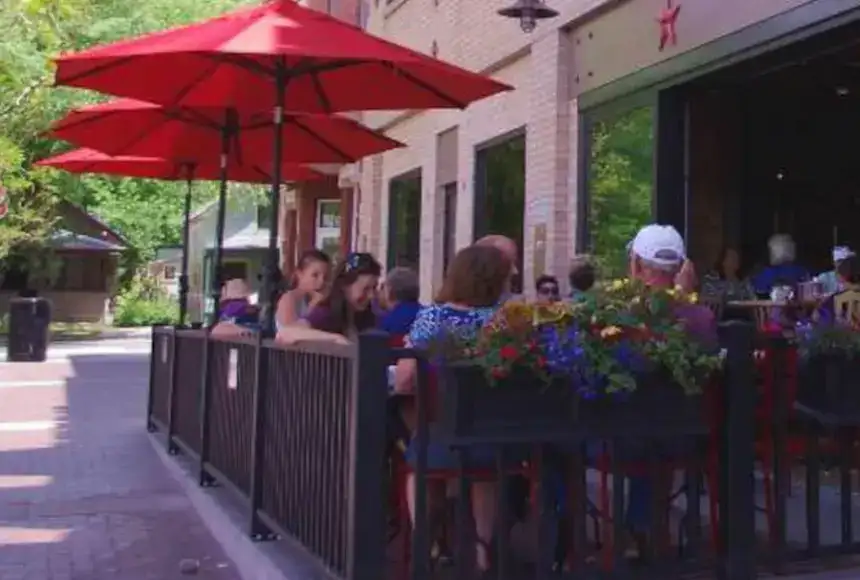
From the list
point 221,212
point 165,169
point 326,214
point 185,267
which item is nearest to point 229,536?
point 221,212

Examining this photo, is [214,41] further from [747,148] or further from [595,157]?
[747,148]

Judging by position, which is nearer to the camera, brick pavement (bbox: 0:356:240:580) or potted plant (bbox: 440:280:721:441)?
potted plant (bbox: 440:280:721:441)

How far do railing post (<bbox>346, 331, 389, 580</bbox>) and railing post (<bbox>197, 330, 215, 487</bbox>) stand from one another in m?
3.28

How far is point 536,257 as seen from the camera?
10.0 m

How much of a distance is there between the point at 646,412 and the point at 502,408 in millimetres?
577

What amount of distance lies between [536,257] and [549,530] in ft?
19.9

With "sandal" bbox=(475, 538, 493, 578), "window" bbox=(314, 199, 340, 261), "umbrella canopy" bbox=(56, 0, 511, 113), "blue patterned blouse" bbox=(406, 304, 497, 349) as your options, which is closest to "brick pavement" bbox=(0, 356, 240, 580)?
"sandal" bbox=(475, 538, 493, 578)

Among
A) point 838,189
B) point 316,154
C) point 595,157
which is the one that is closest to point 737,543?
point 595,157

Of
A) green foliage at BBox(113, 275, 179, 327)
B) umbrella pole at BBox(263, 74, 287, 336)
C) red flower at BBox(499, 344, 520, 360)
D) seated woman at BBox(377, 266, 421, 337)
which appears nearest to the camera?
red flower at BBox(499, 344, 520, 360)

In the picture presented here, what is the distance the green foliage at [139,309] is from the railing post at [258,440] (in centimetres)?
3408

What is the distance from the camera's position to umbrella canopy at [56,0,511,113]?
611 centimetres

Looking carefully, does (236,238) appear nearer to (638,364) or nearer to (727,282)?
(727,282)

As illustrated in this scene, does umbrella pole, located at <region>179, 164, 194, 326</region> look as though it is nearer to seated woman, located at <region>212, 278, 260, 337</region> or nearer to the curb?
seated woman, located at <region>212, 278, 260, 337</region>

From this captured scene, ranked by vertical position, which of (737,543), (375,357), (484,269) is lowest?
(737,543)
